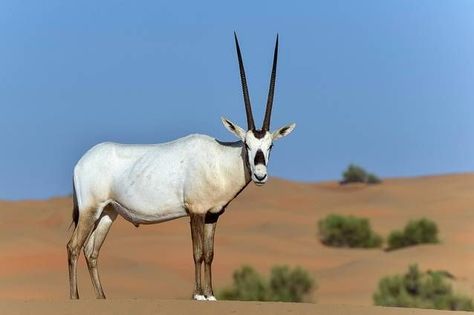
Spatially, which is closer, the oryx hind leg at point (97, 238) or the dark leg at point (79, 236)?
the dark leg at point (79, 236)

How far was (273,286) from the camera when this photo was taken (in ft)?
122

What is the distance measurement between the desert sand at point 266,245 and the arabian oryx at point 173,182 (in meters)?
10.9

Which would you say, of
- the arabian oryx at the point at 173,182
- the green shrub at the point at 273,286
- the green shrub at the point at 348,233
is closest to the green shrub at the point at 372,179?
the green shrub at the point at 348,233

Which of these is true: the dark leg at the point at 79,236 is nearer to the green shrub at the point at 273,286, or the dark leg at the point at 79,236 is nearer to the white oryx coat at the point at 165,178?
the white oryx coat at the point at 165,178

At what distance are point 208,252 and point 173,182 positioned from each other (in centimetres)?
104

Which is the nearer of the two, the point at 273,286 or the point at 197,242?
the point at 197,242

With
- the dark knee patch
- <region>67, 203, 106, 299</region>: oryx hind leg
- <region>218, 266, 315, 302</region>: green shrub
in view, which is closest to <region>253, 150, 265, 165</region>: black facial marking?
the dark knee patch

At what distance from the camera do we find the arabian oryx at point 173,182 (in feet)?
56.9

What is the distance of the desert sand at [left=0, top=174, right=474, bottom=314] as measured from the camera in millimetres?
39719

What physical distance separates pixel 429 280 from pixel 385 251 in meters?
9.28

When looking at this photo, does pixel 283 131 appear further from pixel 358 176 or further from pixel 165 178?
pixel 358 176

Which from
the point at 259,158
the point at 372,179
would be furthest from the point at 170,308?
Answer: the point at 372,179

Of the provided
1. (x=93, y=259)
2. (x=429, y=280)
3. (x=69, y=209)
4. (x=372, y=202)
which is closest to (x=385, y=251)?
(x=429, y=280)

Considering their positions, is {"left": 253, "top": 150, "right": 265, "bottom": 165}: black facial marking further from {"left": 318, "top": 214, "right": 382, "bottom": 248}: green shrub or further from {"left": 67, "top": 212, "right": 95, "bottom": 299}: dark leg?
{"left": 318, "top": 214, "right": 382, "bottom": 248}: green shrub
